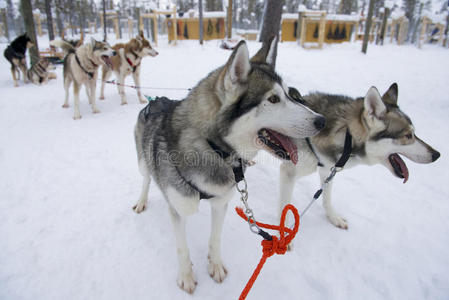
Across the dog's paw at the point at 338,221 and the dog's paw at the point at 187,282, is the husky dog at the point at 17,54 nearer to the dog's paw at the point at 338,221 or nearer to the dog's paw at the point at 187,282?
the dog's paw at the point at 187,282

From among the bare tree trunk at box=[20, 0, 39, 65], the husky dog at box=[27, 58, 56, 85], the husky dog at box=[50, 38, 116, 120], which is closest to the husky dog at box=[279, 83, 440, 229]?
the husky dog at box=[50, 38, 116, 120]

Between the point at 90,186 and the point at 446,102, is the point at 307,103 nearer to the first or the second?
the point at 90,186

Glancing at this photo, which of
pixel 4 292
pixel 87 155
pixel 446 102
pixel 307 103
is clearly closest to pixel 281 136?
pixel 307 103

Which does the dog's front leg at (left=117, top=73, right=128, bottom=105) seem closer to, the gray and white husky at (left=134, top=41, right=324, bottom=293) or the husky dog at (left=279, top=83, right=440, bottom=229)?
the gray and white husky at (left=134, top=41, right=324, bottom=293)

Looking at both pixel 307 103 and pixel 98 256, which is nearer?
pixel 98 256

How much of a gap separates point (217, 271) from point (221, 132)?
117cm

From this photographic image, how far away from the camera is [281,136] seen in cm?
140

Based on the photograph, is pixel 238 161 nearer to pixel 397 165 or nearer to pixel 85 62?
pixel 397 165

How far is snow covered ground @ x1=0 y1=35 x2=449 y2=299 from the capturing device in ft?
Result: 5.71

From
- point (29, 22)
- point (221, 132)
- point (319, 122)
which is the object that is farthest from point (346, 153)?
point (29, 22)

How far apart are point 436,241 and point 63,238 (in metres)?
3.48

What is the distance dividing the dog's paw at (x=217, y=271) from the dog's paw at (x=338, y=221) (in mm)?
1243

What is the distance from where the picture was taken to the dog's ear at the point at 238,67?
117 centimetres

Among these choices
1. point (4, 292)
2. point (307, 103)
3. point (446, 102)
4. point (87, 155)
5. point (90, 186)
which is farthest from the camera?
point (446, 102)
